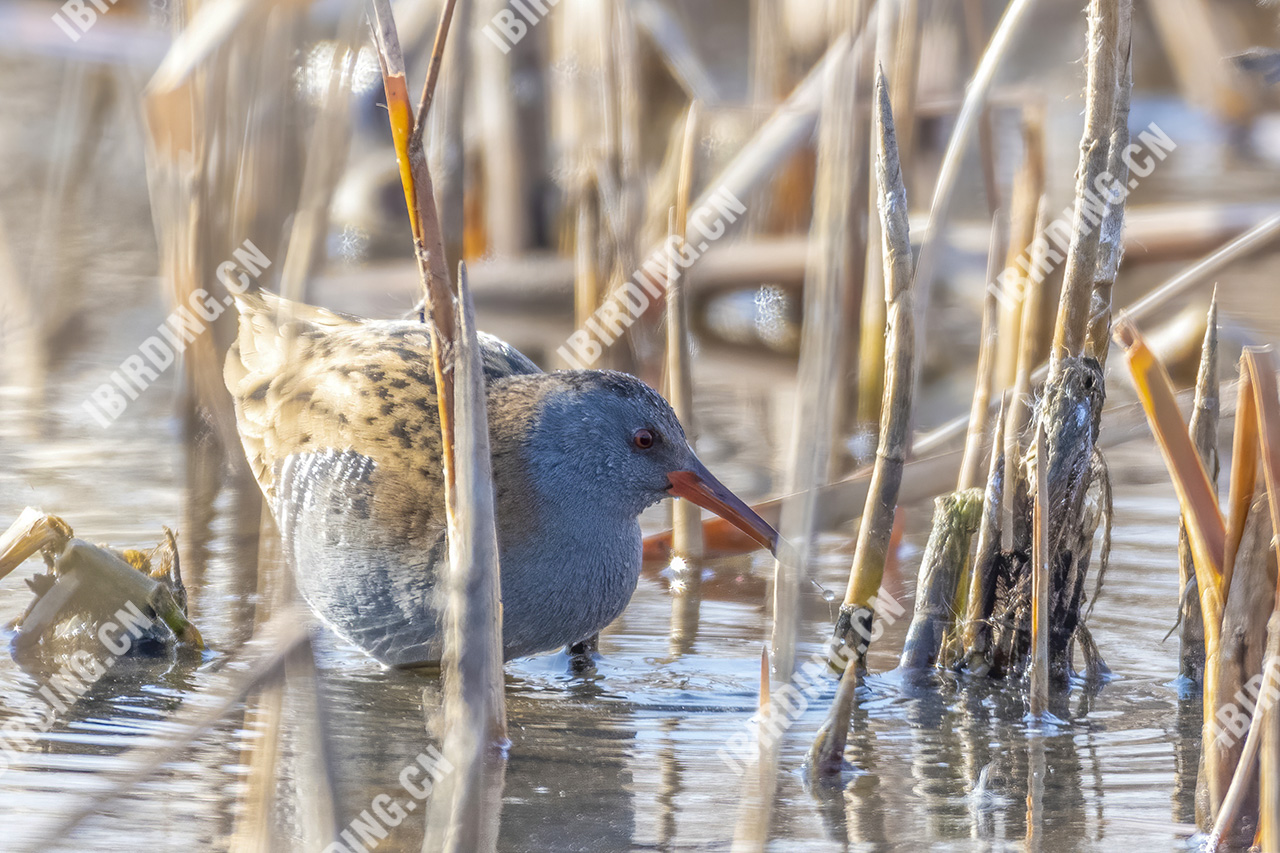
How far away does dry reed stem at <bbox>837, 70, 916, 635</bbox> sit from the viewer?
2.96m

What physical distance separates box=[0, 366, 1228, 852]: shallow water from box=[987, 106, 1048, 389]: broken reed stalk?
0.72 m

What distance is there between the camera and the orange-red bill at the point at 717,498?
3.49 m

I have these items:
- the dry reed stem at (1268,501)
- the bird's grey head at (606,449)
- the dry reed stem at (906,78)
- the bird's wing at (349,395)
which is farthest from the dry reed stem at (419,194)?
the dry reed stem at (906,78)

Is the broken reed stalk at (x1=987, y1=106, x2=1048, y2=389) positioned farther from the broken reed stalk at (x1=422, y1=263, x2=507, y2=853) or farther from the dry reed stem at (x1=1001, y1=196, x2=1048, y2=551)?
the broken reed stalk at (x1=422, y1=263, x2=507, y2=853)

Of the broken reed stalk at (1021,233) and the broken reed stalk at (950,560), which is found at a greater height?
the broken reed stalk at (1021,233)

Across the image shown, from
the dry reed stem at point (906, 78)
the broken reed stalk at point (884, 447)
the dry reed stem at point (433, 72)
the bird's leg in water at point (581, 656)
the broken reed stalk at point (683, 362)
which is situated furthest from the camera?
the dry reed stem at point (906, 78)

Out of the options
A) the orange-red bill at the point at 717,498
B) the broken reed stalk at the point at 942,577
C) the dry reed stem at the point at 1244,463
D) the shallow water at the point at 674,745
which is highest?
the dry reed stem at the point at 1244,463

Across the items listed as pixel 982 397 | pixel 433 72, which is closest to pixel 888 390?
pixel 982 397

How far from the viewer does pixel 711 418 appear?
573cm

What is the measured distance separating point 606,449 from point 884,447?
660 millimetres

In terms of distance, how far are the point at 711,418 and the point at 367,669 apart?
7.84 feet

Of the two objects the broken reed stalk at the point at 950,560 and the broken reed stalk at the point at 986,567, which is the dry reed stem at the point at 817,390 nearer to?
the broken reed stalk at the point at 986,567

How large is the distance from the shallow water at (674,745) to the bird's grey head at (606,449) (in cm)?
43

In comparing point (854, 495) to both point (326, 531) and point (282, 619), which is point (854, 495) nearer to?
point (326, 531)
